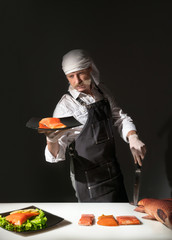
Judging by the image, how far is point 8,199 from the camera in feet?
7.14

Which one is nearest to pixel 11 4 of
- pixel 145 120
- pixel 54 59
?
pixel 54 59

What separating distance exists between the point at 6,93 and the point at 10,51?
31cm

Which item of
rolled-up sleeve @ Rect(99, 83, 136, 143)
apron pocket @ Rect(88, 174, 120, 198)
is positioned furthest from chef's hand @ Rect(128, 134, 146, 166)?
apron pocket @ Rect(88, 174, 120, 198)

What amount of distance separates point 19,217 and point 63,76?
4.08 feet

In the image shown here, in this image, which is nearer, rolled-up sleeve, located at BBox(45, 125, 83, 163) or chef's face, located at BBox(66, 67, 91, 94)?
rolled-up sleeve, located at BBox(45, 125, 83, 163)

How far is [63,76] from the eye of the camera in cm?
212

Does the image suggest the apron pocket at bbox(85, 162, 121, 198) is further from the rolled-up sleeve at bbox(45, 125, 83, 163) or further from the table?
the table

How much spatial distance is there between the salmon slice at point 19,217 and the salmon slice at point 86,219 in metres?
0.19

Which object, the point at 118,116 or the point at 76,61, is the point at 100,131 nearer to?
the point at 118,116

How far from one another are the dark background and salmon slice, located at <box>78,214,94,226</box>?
0.97 m

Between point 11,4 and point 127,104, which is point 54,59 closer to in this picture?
point 11,4

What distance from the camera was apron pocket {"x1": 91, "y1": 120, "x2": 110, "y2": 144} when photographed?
5.80ft

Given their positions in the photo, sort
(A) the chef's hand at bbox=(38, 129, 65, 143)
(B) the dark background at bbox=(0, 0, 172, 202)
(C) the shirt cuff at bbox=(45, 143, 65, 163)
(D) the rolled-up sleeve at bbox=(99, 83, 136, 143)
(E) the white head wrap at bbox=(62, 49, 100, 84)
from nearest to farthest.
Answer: (A) the chef's hand at bbox=(38, 129, 65, 143), (C) the shirt cuff at bbox=(45, 143, 65, 163), (E) the white head wrap at bbox=(62, 49, 100, 84), (D) the rolled-up sleeve at bbox=(99, 83, 136, 143), (B) the dark background at bbox=(0, 0, 172, 202)

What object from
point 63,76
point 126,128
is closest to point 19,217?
point 126,128
